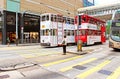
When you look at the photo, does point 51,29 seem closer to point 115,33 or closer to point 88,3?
point 115,33

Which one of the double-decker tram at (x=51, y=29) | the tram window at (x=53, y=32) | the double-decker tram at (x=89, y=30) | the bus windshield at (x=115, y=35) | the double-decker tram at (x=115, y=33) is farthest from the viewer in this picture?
the double-decker tram at (x=89, y=30)

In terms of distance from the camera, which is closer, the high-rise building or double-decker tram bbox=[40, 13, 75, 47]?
double-decker tram bbox=[40, 13, 75, 47]

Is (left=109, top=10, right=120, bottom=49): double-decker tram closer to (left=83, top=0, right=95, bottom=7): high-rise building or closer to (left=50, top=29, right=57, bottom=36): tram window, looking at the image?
(left=50, top=29, right=57, bottom=36): tram window

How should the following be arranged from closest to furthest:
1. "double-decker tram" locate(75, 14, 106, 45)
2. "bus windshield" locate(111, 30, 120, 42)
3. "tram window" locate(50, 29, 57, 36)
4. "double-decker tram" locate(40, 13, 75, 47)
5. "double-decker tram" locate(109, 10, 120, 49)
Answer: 1. "double-decker tram" locate(109, 10, 120, 49)
2. "bus windshield" locate(111, 30, 120, 42)
3. "double-decker tram" locate(40, 13, 75, 47)
4. "tram window" locate(50, 29, 57, 36)
5. "double-decker tram" locate(75, 14, 106, 45)

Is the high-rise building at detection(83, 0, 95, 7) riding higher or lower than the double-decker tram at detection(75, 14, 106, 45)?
higher

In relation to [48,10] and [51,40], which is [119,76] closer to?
[51,40]

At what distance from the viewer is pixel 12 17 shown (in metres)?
38.0

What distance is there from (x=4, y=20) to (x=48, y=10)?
567 inches

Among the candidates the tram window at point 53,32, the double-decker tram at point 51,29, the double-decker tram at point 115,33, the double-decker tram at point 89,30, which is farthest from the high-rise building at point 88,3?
the double-decker tram at point 115,33

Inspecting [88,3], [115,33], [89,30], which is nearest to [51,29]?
[89,30]

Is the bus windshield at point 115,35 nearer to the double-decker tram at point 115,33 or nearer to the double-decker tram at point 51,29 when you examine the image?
the double-decker tram at point 115,33

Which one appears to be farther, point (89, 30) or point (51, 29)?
point (89, 30)

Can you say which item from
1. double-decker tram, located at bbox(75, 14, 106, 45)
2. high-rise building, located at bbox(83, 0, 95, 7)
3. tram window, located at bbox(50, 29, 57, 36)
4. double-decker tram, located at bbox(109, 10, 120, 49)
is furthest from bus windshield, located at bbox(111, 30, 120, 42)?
high-rise building, located at bbox(83, 0, 95, 7)

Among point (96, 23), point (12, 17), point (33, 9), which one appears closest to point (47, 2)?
point (33, 9)
